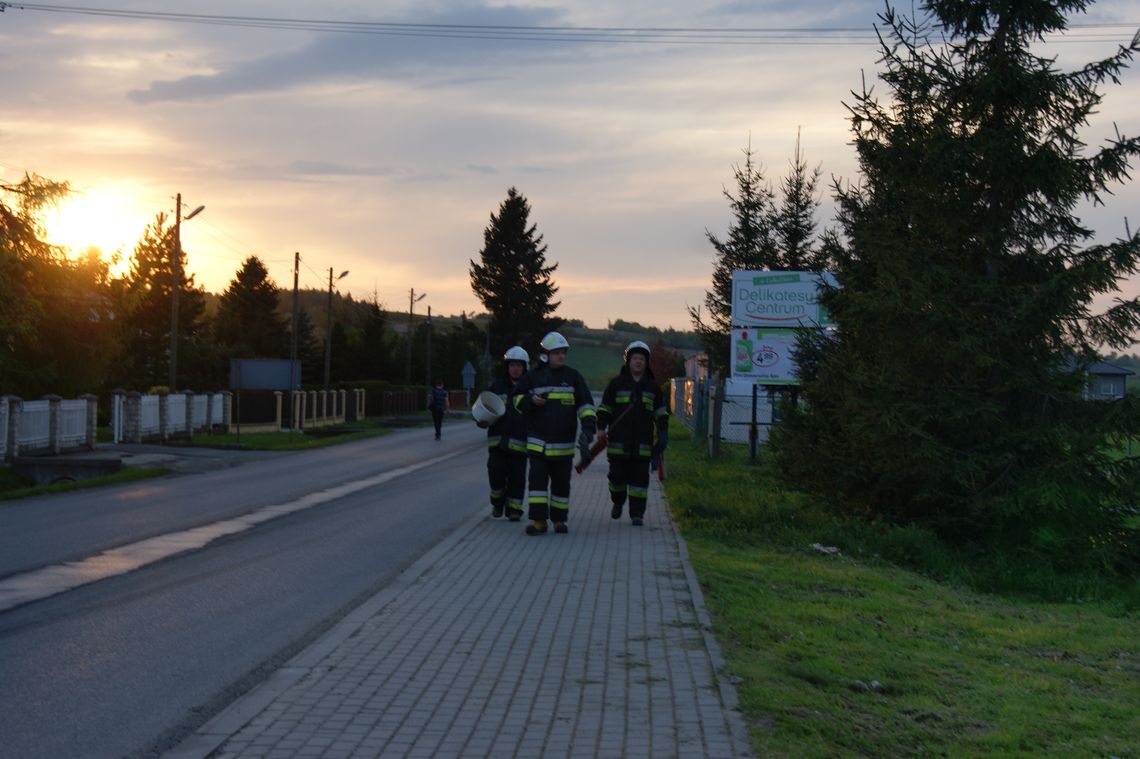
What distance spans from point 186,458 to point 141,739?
24727mm

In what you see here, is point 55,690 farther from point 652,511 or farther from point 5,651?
point 652,511

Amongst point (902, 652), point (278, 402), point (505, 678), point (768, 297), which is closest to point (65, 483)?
point (768, 297)

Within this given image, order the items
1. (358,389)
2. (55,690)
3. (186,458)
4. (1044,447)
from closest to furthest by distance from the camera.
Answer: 1. (55,690)
2. (1044,447)
3. (186,458)
4. (358,389)

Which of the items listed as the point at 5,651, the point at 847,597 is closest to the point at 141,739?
the point at 5,651

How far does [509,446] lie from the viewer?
14062 mm

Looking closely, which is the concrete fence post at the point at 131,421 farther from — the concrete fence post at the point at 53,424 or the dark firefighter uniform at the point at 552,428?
the dark firefighter uniform at the point at 552,428

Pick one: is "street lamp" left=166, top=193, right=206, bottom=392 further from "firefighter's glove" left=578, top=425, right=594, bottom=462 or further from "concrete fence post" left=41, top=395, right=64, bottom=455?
"firefighter's glove" left=578, top=425, right=594, bottom=462

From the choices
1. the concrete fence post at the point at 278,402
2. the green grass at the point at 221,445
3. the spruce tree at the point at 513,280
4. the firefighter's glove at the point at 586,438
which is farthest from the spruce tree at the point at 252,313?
the firefighter's glove at the point at 586,438

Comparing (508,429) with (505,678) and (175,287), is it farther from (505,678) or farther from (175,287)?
(175,287)

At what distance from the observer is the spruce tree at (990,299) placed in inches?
530

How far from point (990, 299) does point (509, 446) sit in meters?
5.65

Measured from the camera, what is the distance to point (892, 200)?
15039 mm

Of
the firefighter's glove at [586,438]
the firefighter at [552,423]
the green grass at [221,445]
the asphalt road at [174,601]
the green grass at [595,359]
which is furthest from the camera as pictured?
the green grass at [595,359]

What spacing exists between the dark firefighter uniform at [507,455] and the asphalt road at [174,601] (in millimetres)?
692
